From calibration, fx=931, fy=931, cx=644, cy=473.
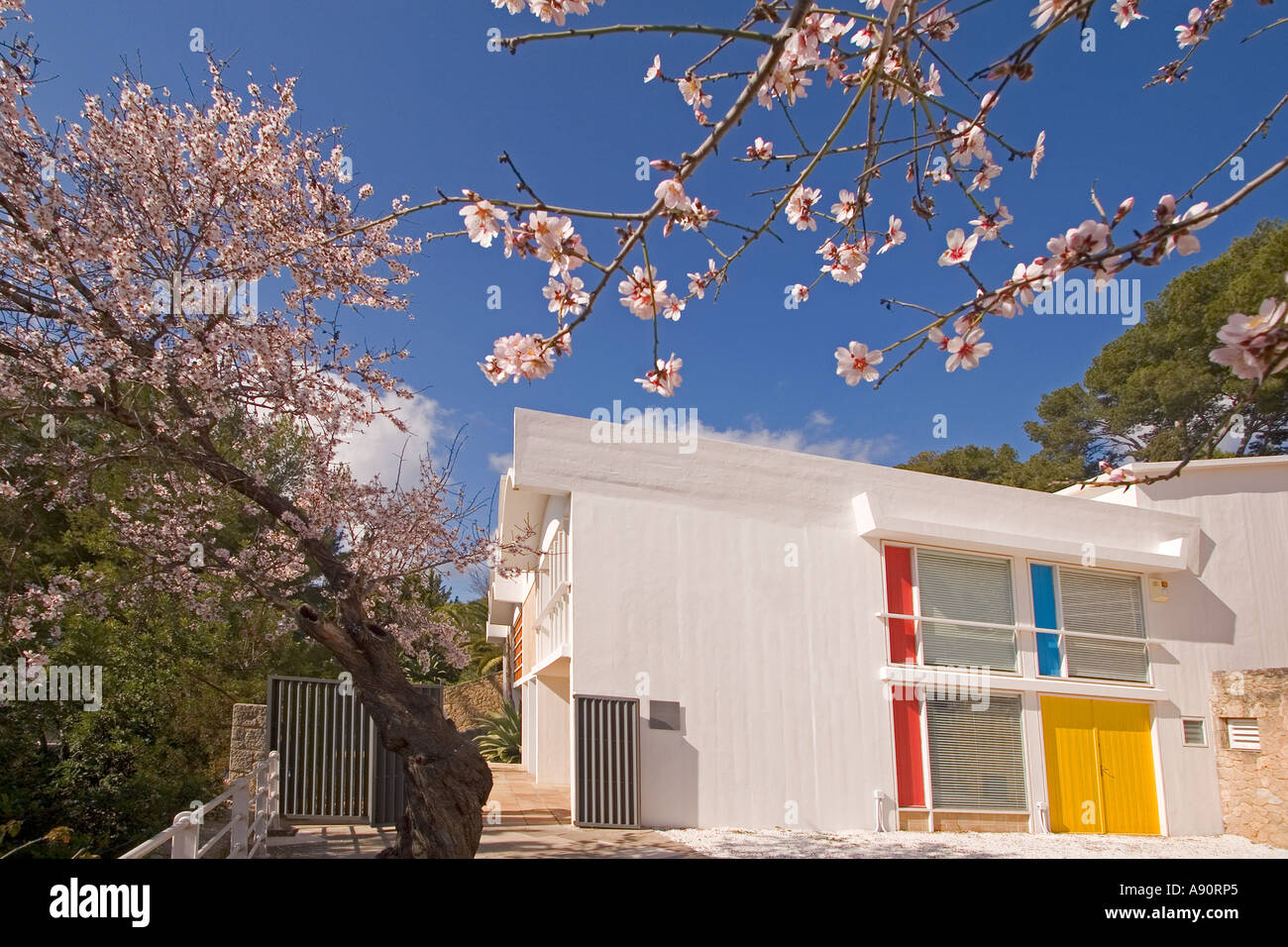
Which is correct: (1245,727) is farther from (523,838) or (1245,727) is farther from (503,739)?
(503,739)

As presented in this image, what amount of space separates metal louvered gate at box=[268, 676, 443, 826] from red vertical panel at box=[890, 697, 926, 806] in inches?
242

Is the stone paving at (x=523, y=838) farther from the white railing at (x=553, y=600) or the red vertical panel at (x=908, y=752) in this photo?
the red vertical panel at (x=908, y=752)

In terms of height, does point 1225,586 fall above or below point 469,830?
above

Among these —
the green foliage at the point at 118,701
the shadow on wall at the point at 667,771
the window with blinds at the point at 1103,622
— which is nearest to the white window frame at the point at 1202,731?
the window with blinds at the point at 1103,622

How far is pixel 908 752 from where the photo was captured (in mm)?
11914

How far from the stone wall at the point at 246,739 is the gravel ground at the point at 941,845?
453 centimetres

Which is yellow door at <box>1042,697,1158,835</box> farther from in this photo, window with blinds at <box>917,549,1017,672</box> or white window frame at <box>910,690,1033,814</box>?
window with blinds at <box>917,549,1017,672</box>

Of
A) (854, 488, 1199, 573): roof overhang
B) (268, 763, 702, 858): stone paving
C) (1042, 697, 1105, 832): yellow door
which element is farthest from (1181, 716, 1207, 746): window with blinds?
(268, 763, 702, 858): stone paving

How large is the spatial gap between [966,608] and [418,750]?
890cm

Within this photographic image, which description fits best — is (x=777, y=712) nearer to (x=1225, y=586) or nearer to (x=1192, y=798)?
(x=1192, y=798)

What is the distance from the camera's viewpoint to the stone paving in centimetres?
831

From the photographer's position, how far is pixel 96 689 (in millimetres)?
9992
